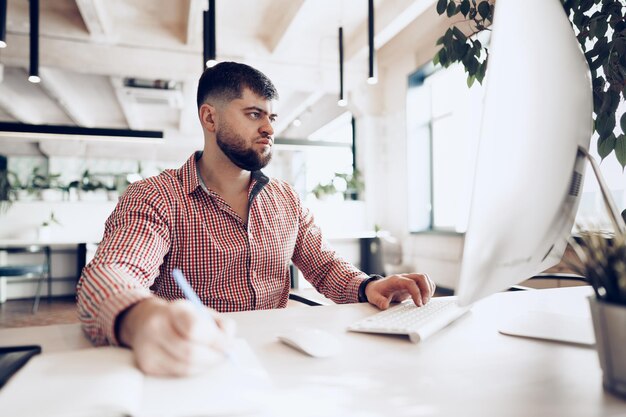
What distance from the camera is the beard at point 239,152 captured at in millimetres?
1430

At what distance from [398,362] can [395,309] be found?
1.06 feet

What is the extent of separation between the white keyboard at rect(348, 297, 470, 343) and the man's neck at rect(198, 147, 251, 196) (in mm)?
704

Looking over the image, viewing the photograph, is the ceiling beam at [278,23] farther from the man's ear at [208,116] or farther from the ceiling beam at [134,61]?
the man's ear at [208,116]

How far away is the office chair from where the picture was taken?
14.1 ft

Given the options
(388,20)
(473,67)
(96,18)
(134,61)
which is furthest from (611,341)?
(134,61)

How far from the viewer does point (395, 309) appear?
974 millimetres

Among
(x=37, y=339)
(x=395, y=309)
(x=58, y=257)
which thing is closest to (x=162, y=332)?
(x=37, y=339)

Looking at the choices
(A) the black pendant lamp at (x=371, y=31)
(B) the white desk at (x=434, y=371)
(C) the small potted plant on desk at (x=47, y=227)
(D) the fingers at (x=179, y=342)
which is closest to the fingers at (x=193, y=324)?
(D) the fingers at (x=179, y=342)

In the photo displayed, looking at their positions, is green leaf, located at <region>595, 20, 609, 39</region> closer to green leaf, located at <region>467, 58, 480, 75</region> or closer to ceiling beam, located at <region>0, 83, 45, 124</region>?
green leaf, located at <region>467, 58, 480, 75</region>

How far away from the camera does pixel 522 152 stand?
541mm

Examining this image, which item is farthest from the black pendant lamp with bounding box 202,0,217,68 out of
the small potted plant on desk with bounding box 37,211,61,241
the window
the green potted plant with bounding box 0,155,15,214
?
the green potted plant with bounding box 0,155,15,214

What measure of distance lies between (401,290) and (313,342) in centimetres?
42

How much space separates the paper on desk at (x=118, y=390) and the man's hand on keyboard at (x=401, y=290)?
529mm

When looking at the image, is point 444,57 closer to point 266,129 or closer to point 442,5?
point 442,5
